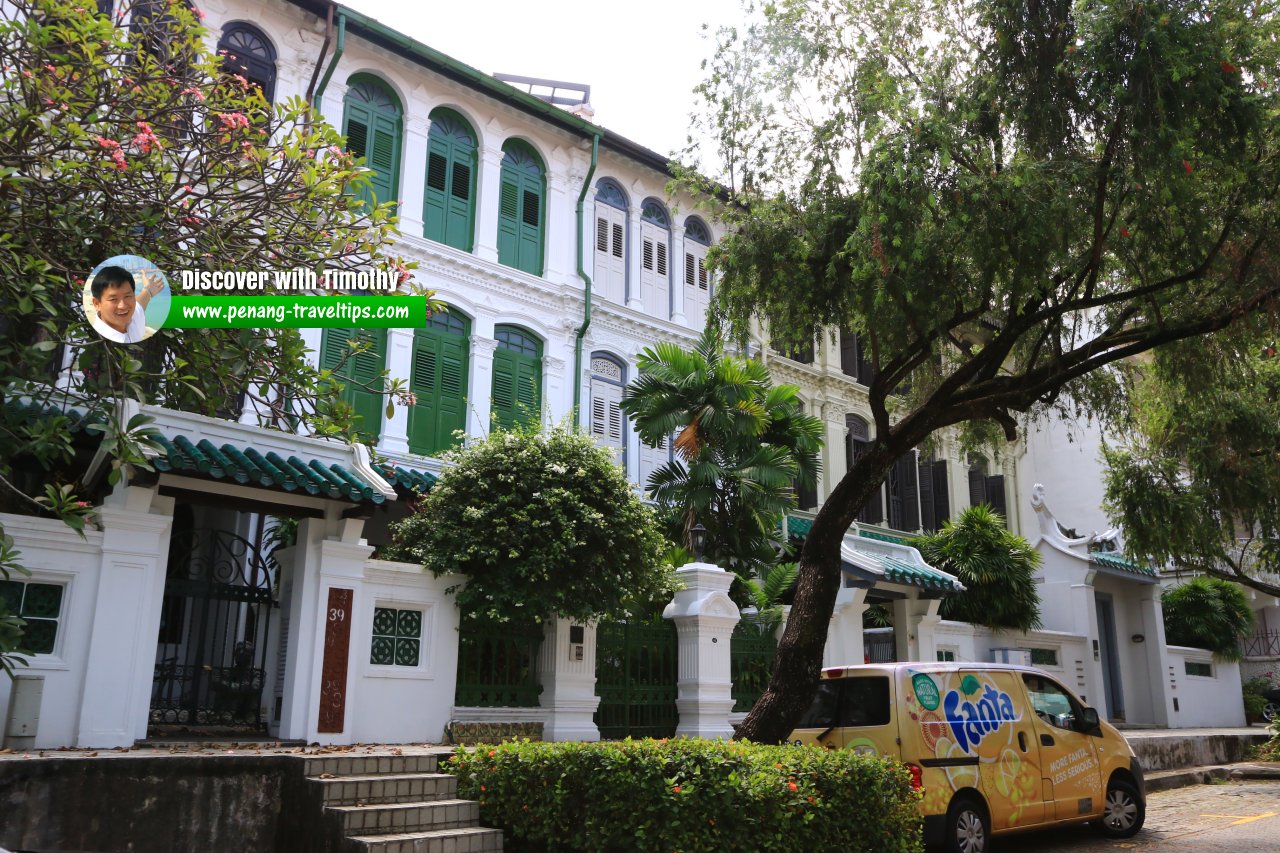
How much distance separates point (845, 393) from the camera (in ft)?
80.0

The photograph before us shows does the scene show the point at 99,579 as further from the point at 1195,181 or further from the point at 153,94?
the point at 1195,181

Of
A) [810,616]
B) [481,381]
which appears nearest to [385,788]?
[810,616]

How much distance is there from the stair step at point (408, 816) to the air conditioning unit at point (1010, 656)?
1260 centimetres

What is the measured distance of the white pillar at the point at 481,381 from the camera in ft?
56.4

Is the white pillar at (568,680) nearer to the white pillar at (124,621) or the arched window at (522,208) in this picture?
the white pillar at (124,621)

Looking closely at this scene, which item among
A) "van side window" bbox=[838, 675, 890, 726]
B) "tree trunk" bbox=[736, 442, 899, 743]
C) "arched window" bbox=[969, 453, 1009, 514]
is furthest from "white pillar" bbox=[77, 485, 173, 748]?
"arched window" bbox=[969, 453, 1009, 514]

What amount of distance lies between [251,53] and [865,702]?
13175mm

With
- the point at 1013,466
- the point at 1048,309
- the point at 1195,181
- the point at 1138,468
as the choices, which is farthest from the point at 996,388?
the point at 1013,466

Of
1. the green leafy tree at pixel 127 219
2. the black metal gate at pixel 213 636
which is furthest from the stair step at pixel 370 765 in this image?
the green leafy tree at pixel 127 219

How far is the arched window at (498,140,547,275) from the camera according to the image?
727 inches

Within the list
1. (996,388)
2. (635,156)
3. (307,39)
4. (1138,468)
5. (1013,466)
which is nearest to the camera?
(996,388)

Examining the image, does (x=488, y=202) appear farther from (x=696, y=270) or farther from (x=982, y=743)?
(x=982, y=743)

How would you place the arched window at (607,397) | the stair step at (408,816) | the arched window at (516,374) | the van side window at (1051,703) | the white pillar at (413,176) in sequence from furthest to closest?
the arched window at (607,397)
the arched window at (516,374)
the white pillar at (413,176)
the van side window at (1051,703)
the stair step at (408,816)

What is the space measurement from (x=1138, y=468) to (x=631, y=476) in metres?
8.86
